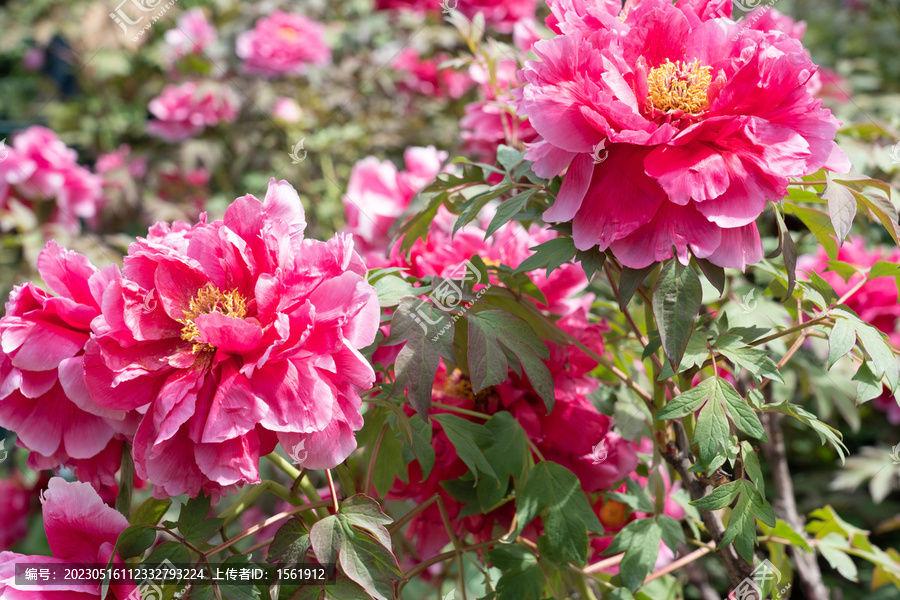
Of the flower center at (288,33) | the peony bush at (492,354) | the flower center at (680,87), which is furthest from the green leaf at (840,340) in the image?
the flower center at (288,33)

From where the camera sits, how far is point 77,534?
67 centimetres

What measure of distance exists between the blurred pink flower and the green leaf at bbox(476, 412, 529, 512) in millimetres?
1916

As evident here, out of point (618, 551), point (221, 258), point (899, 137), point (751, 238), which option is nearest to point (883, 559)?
point (618, 551)

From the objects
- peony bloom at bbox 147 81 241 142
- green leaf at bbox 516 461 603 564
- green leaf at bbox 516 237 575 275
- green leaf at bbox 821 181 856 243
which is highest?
green leaf at bbox 821 181 856 243

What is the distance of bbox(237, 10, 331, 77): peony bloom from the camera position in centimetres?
256

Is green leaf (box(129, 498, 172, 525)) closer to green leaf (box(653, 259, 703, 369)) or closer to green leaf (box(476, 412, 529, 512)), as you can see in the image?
green leaf (box(476, 412, 529, 512))

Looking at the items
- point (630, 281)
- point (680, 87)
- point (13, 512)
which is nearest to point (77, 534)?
point (630, 281)

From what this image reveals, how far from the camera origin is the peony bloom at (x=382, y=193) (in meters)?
1.29

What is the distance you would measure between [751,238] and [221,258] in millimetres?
502

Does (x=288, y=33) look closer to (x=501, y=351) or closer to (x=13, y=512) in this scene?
(x=13, y=512)

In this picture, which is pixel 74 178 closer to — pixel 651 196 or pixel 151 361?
pixel 151 361

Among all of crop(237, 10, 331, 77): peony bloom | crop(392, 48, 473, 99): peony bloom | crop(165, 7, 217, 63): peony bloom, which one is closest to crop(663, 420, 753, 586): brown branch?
crop(392, 48, 473, 99): peony bloom

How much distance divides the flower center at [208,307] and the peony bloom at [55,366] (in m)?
0.09

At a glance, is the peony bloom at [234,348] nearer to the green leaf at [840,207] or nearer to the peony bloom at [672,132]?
the peony bloom at [672,132]
